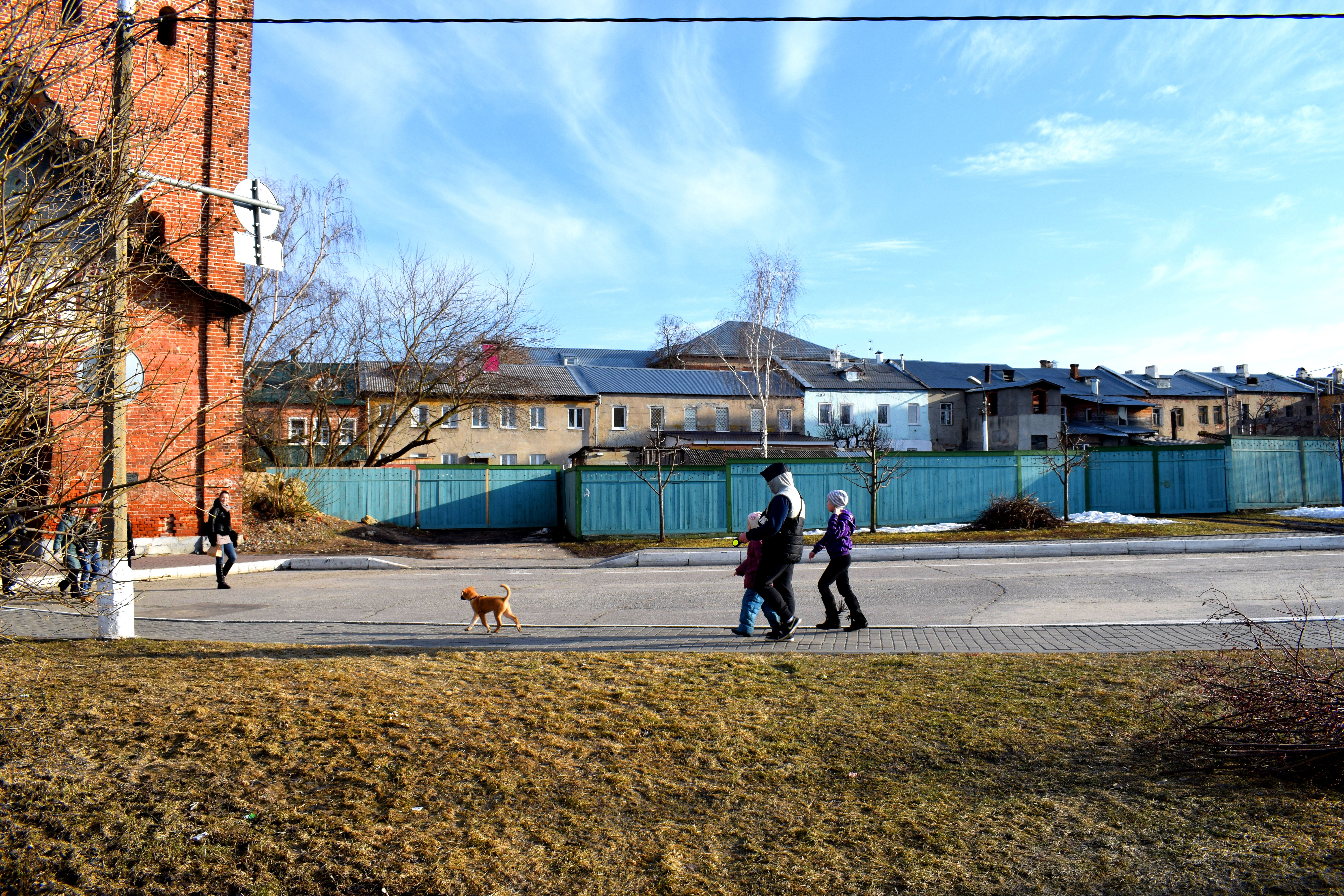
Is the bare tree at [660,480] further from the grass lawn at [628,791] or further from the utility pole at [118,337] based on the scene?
the grass lawn at [628,791]

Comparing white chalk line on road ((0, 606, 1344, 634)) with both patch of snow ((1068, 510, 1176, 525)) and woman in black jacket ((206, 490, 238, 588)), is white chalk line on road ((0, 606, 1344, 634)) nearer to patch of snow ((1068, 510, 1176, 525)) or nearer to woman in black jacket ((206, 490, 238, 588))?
woman in black jacket ((206, 490, 238, 588))

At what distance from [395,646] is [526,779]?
13.2ft

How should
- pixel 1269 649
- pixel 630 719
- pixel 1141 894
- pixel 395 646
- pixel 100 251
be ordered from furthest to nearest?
1. pixel 395 646
2. pixel 1269 649
3. pixel 630 719
4. pixel 100 251
5. pixel 1141 894

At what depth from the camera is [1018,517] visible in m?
21.7

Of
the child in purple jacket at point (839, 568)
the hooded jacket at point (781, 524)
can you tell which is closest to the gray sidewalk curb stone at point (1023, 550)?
the child in purple jacket at point (839, 568)

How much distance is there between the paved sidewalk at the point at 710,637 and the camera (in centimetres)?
735

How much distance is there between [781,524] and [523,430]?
142 feet

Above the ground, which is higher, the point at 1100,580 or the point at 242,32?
the point at 242,32

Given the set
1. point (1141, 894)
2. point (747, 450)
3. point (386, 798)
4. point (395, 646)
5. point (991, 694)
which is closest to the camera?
point (1141, 894)

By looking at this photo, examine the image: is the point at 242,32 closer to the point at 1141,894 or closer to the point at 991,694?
the point at 991,694

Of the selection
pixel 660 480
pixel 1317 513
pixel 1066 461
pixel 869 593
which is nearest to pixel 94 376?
pixel 869 593

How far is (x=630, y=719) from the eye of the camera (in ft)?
16.8

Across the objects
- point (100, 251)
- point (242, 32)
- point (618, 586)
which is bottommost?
point (618, 586)

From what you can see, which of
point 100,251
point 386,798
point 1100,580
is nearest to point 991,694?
point 386,798
